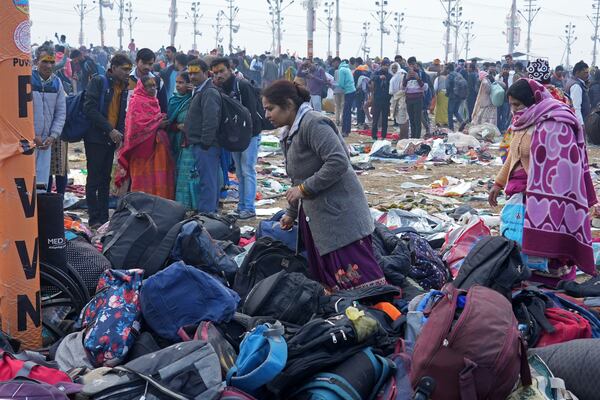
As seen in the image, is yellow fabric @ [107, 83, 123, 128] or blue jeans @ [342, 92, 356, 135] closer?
yellow fabric @ [107, 83, 123, 128]

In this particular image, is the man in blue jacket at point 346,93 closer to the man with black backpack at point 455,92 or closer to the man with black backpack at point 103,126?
the man with black backpack at point 455,92

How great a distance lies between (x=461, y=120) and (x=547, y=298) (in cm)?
1582

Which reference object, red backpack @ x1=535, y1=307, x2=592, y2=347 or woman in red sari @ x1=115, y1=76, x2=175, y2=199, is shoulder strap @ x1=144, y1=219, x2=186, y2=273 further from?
woman in red sari @ x1=115, y1=76, x2=175, y2=199

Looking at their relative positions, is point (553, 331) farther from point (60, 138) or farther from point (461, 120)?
point (461, 120)

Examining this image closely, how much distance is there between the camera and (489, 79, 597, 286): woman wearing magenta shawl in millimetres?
4938

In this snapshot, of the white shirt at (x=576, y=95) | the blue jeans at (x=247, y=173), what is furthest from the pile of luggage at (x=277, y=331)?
the white shirt at (x=576, y=95)

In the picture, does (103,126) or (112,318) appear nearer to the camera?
(112,318)

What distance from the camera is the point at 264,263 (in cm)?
487

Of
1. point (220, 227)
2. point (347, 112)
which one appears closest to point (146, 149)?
point (220, 227)

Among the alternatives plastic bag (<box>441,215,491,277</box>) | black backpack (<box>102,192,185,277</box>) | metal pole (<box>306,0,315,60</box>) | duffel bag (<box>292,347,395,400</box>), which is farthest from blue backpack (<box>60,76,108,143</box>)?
metal pole (<box>306,0,315,60</box>)

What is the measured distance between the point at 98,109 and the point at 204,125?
105cm

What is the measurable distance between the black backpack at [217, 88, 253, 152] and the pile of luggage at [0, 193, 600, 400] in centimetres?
263

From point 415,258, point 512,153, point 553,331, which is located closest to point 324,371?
point 553,331

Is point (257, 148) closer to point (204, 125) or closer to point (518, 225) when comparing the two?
point (204, 125)
